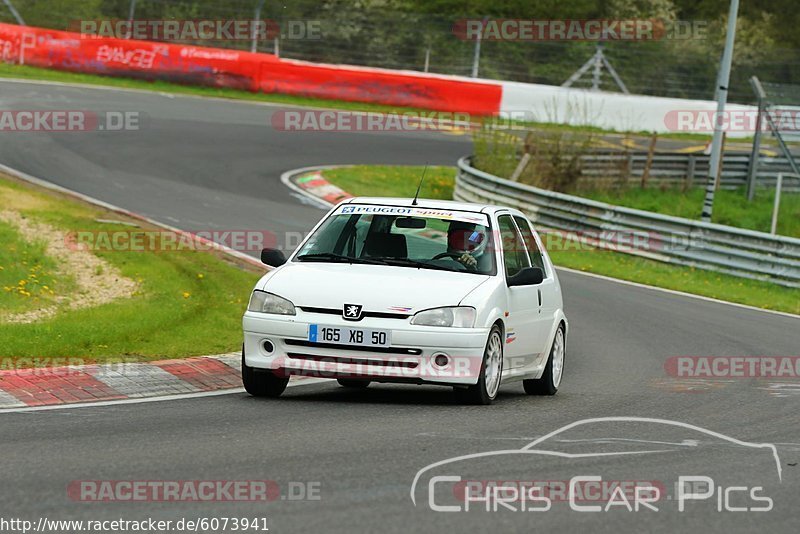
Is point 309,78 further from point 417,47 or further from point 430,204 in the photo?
point 430,204

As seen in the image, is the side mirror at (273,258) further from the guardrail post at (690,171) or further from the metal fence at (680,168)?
the guardrail post at (690,171)

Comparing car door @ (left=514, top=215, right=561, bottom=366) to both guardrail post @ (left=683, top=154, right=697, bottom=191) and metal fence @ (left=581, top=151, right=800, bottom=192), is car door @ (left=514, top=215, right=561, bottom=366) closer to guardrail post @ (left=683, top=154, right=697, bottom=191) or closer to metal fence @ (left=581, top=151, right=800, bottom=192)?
metal fence @ (left=581, top=151, right=800, bottom=192)

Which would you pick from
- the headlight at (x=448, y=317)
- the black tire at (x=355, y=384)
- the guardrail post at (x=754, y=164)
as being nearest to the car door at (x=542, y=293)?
the black tire at (x=355, y=384)

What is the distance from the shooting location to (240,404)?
9500 mm

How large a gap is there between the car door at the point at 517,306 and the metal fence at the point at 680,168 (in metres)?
18.9

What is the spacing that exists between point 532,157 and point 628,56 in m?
13.7

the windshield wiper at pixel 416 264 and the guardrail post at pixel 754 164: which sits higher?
the windshield wiper at pixel 416 264

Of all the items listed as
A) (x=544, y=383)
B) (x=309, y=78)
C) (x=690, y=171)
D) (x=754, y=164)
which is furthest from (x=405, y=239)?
(x=309, y=78)

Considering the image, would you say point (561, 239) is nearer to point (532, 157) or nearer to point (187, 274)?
point (532, 157)

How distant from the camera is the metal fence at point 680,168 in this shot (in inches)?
1192

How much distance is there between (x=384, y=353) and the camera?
938 centimetres

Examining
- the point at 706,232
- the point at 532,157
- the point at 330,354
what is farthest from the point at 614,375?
the point at 532,157

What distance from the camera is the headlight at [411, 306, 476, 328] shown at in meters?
9.45

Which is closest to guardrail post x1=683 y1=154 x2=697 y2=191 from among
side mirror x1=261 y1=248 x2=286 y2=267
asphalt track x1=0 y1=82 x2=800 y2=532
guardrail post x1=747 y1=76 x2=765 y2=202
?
guardrail post x1=747 y1=76 x2=765 y2=202
